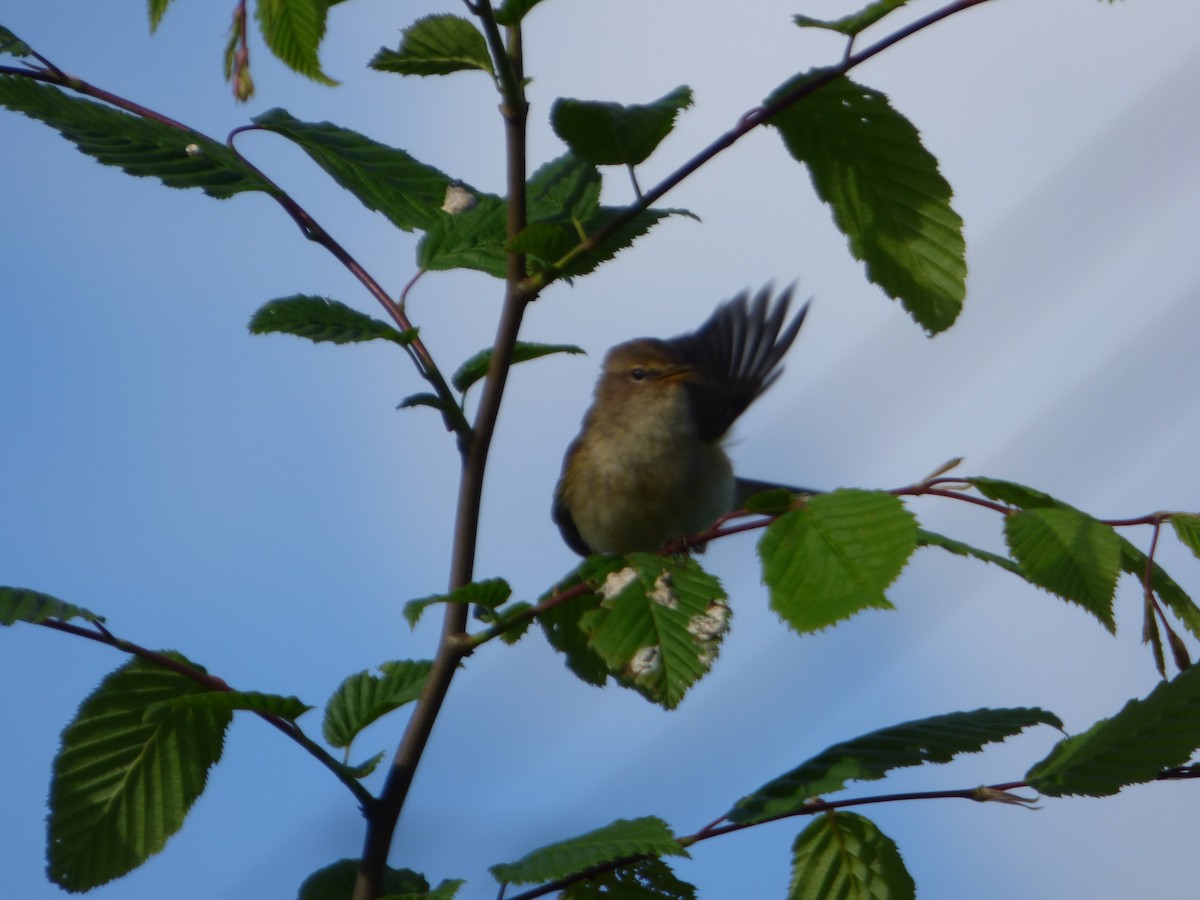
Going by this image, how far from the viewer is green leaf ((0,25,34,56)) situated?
2.03 meters

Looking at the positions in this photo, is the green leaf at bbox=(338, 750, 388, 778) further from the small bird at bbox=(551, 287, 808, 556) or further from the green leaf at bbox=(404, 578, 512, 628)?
the small bird at bbox=(551, 287, 808, 556)

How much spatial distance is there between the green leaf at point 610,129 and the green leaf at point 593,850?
883 millimetres

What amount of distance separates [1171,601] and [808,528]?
69 cm

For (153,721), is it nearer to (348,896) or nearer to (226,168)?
(348,896)

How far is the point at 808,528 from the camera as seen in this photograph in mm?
1623

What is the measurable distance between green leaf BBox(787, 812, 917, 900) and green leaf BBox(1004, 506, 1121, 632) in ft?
1.39

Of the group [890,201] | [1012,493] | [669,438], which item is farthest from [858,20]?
[669,438]

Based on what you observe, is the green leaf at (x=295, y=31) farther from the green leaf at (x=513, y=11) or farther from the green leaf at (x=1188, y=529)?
the green leaf at (x=1188, y=529)

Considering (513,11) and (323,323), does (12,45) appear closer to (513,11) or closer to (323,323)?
(323,323)

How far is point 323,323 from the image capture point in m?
1.94

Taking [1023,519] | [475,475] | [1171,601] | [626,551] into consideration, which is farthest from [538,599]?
[626,551]

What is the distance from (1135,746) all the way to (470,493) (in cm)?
92

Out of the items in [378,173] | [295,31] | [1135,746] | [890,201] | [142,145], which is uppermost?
[295,31]

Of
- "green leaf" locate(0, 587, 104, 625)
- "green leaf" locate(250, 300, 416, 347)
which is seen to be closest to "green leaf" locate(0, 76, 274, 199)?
"green leaf" locate(250, 300, 416, 347)
